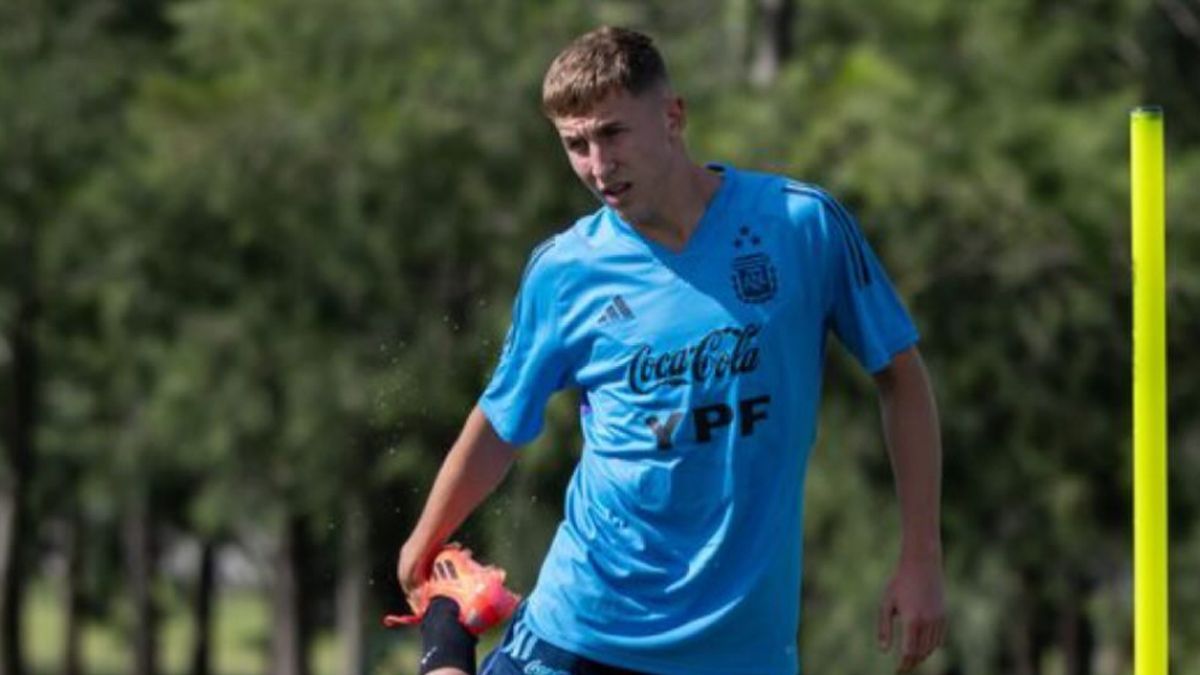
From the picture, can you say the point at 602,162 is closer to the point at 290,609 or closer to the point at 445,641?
the point at 445,641

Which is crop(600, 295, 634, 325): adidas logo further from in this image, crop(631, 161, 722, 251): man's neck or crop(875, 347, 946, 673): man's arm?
crop(875, 347, 946, 673): man's arm

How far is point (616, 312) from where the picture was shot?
233 inches

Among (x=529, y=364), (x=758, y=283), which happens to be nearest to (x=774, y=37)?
(x=529, y=364)

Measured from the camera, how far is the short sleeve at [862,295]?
5863 millimetres

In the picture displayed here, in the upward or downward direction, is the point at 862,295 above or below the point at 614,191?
below

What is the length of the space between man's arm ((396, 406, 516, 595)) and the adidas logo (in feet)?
1.57

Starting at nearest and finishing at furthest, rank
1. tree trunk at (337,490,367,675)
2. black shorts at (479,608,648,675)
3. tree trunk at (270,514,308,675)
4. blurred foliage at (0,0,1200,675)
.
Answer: black shorts at (479,608,648,675) < blurred foliage at (0,0,1200,675) < tree trunk at (337,490,367,675) < tree trunk at (270,514,308,675)

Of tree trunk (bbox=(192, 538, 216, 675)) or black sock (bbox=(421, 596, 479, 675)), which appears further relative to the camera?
tree trunk (bbox=(192, 538, 216, 675))

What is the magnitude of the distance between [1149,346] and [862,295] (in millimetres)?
541

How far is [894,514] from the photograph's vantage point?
26328 mm

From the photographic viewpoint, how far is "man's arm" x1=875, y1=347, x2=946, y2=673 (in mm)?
5840

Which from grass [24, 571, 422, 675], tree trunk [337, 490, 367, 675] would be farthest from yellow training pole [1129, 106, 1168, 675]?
grass [24, 571, 422, 675]

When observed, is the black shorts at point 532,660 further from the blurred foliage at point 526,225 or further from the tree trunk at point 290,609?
the tree trunk at point 290,609

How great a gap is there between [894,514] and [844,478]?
82cm
